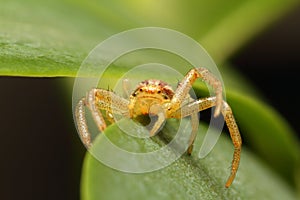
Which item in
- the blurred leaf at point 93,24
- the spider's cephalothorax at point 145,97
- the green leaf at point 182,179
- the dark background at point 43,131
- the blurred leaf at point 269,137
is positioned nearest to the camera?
the green leaf at point 182,179

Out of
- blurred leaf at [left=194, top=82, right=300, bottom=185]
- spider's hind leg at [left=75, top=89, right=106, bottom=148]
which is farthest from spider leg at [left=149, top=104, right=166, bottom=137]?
blurred leaf at [left=194, top=82, right=300, bottom=185]

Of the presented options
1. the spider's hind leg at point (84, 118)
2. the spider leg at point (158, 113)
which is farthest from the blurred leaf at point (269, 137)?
the spider's hind leg at point (84, 118)

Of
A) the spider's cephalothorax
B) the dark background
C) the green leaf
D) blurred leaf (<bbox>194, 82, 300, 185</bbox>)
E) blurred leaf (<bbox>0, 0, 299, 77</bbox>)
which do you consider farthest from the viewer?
the dark background

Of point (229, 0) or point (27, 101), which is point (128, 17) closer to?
point (229, 0)

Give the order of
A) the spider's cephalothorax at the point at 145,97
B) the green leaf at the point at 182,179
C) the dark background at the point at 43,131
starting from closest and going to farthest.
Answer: the green leaf at the point at 182,179, the spider's cephalothorax at the point at 145,97, the dark background at the point at 43,131

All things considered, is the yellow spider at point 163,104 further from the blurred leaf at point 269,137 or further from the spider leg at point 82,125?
the blurred leaf at point 269,137

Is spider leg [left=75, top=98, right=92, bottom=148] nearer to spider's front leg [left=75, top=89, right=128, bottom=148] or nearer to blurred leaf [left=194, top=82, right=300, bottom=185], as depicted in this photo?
spider's front leg [left=75, top=89, right=128, bottom=148]

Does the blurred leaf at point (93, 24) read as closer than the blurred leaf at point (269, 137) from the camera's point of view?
Yes
